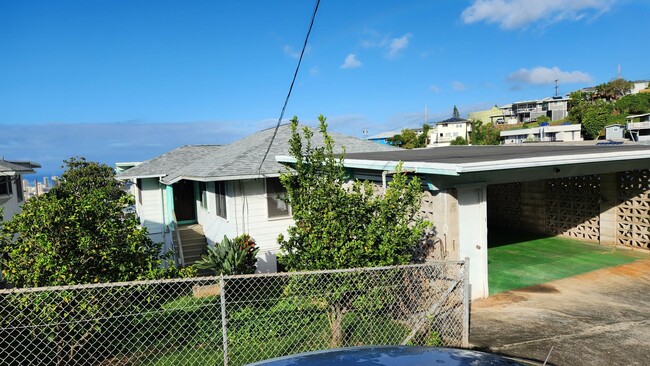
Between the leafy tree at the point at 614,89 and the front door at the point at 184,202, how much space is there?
92.1 m

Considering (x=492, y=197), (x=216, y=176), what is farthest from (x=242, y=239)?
(x=492, y=197)

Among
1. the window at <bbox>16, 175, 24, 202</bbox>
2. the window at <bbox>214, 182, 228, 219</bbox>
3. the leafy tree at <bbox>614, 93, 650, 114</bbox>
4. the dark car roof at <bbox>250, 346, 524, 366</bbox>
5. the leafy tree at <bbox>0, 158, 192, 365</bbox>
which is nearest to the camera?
the dark car roof at <bbox>250, 346, 524, 366</bbox>

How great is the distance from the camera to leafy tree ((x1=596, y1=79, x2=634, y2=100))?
84625 millimetres

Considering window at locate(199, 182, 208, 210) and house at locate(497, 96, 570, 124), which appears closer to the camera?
window at locate(199, 182, 208, 210)

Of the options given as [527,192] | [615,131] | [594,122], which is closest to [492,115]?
[594,122]

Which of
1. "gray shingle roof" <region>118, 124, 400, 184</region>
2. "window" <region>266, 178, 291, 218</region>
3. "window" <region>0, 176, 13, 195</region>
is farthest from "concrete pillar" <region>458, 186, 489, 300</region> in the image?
"window" <region>0, 176, 13, 195</region>

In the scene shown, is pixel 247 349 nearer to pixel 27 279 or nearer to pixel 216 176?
pixel 27 279

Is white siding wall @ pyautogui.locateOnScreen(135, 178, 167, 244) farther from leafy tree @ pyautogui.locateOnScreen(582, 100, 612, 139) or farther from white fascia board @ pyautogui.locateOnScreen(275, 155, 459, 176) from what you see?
leafy tree @ pyautogui.locateOnScreen(582, 100, 612, 139)

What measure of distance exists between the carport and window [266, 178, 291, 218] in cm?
108

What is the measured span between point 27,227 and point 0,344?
4.51ft

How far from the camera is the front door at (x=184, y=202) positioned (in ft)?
60.0

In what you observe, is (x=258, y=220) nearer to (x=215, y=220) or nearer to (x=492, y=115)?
(x=215, y=220)

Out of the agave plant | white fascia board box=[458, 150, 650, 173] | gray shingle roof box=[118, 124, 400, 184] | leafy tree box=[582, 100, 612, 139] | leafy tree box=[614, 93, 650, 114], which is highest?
leafy tree box=[614, 93, 650, 114]

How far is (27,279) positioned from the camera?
4.80 meters
